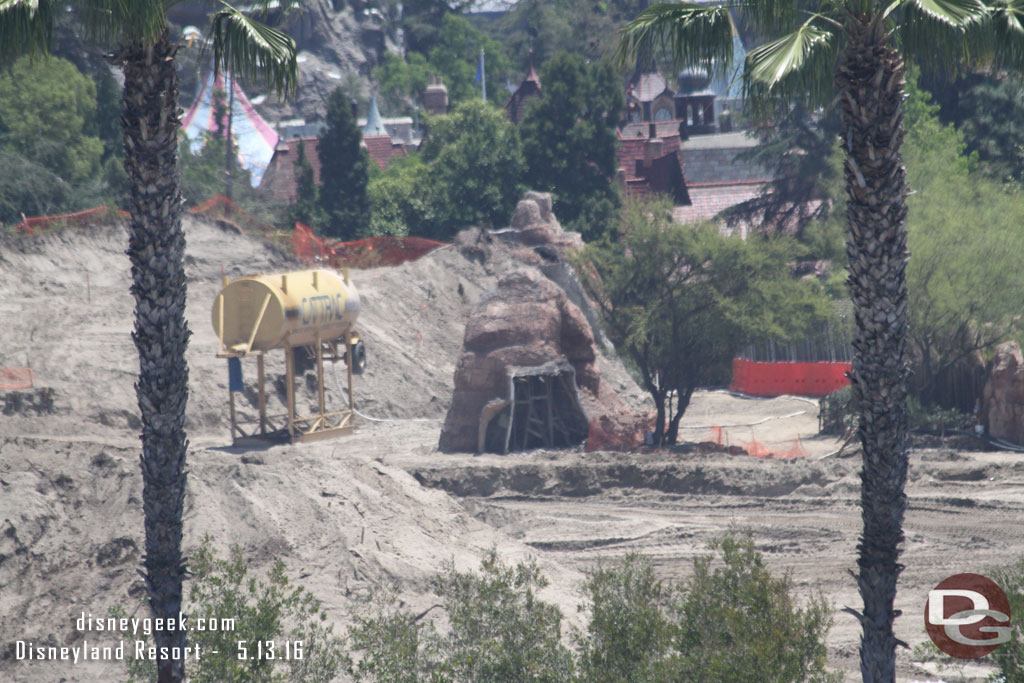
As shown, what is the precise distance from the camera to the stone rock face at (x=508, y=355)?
82.3 ft

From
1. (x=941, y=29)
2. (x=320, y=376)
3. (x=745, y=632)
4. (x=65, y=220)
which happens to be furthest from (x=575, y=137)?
(x=745, y=632)

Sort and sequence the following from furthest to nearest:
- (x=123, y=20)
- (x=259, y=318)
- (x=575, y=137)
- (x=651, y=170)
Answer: (x=651, y=170), (x=575, y=137), (x=259, y=318), (x=123, y=20)

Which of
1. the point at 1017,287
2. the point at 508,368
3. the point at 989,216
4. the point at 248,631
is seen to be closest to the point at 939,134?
the point at 989,216

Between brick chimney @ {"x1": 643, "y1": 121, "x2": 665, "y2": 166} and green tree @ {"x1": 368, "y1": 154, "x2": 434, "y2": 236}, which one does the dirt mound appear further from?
brick chimney @ {"x1": 643, "y1": 121, "x2": 665, "y2": 166}

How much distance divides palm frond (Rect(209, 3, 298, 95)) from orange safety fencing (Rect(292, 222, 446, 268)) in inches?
1058

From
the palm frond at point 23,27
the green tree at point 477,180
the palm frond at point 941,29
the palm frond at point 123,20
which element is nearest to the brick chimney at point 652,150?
the green tree at point 477,180

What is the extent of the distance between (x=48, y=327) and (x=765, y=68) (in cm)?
2301

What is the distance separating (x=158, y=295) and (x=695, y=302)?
19338mm

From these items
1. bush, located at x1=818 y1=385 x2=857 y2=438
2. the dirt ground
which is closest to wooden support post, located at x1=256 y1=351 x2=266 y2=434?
the dirt ground

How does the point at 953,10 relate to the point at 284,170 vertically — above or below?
below

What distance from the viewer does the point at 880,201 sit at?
29.0 feet

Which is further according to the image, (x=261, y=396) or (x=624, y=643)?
(x=261, y=396)

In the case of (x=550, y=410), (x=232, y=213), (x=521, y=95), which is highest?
(x=521, y=95)

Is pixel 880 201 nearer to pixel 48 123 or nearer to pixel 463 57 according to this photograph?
pixel 48 123
